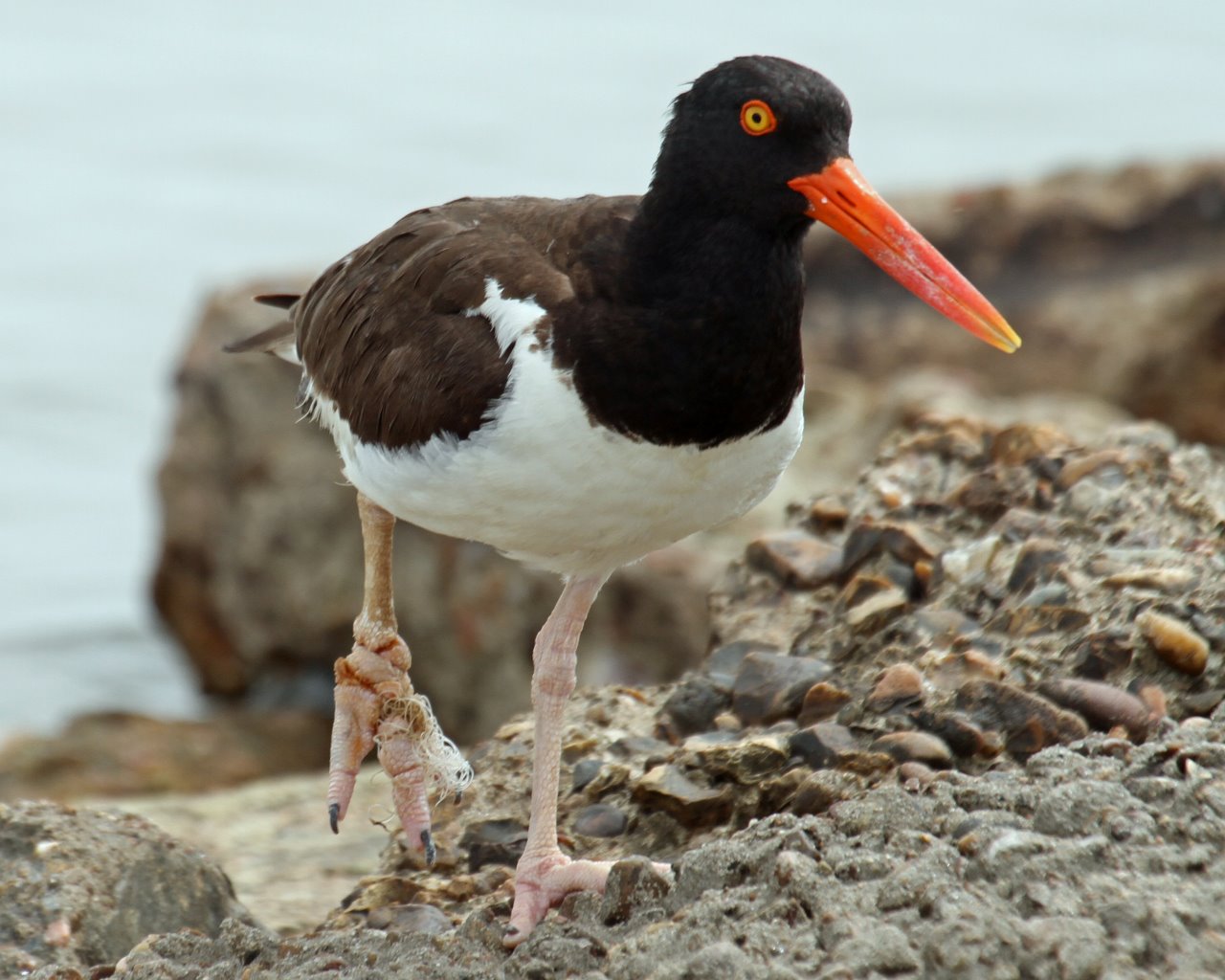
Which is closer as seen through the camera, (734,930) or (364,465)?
(734,930)

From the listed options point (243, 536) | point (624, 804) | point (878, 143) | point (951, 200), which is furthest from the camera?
point (878, 143)

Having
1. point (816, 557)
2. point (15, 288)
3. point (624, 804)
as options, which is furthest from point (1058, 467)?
point (15, 288)

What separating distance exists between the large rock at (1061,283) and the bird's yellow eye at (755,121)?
21.4 ft

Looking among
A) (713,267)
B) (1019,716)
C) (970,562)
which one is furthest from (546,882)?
(970,562)

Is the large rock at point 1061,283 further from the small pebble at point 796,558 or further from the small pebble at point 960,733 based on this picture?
the small pebble at point 960,733

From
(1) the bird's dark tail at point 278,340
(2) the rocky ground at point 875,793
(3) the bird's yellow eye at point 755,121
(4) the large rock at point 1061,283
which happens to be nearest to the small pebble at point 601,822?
(2) the rocky ground at point 875,793

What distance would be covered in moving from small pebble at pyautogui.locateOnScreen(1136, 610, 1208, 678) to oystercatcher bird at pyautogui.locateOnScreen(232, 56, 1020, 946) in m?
0.86

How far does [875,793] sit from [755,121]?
1417mm

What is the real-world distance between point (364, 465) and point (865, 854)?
1555 mm

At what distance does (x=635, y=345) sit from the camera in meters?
3.64

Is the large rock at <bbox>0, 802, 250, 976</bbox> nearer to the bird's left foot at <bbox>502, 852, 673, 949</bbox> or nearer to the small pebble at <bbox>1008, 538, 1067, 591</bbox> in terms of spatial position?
the bird's left foot at <bbox>502, 852, 673, 949</bbox>

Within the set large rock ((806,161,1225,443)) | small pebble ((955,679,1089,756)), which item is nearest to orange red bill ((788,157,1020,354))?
small pebble ((955,679,1089,756))

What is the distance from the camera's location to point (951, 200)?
10477mm

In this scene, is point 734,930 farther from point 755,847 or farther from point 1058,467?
point 1058,467
